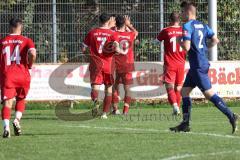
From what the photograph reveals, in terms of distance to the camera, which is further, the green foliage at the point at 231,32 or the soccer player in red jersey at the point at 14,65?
the green foliage at the point at 231,32

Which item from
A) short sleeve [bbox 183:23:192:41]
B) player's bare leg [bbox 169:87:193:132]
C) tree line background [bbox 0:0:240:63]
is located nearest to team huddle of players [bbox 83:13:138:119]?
player's bare leg [bbox 169:87:193:132]

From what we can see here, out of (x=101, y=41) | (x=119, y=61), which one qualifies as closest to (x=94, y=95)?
(x=101, y=41)

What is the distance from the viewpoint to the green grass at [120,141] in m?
9.72

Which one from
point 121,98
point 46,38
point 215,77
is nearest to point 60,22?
point 46,38

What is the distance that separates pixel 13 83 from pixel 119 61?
567 cm

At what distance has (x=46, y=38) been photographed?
22.3 metres

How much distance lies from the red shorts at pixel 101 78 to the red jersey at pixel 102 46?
103 millimetres

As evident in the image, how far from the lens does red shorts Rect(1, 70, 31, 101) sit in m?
12.5

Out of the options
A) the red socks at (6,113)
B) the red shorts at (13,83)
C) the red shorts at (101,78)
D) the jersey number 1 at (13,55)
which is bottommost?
the red socks at (6,113)

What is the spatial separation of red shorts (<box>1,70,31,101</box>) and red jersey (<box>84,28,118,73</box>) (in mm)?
4025

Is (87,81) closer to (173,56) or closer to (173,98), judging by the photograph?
(173,56)

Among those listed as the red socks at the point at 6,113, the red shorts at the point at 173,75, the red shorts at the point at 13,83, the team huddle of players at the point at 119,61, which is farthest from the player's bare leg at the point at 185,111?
the red shorts at the point at 173,75

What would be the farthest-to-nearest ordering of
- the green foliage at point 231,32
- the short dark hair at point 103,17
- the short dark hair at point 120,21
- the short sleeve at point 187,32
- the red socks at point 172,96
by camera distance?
the green foliage at point 231,32 < the short dark hair at point 120,21 < the red socks at point 172,96 < the short dark hair at point 103,17 < the short sleeve at point 187,32

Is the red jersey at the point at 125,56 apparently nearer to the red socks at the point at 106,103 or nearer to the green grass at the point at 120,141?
the red socks at the point at 106,103
